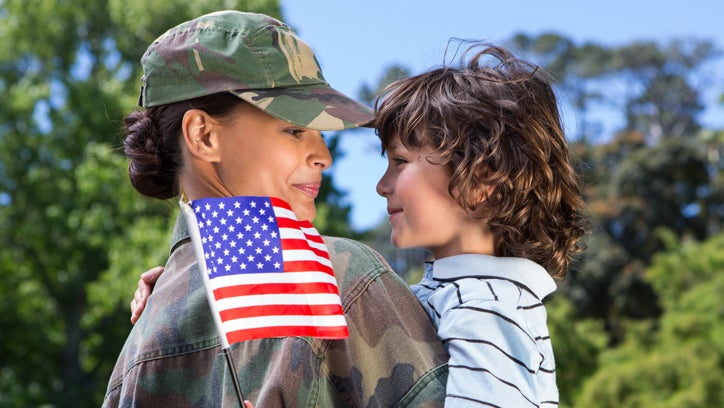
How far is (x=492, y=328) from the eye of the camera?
178 cm

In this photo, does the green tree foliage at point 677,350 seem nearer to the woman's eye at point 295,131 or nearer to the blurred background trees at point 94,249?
the blurred background trees at point 94,249

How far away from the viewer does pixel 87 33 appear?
58.4 ft

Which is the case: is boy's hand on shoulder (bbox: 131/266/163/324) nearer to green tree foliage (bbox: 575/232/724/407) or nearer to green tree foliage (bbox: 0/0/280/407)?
green tree foliage (bbox: 0/0/280/407)

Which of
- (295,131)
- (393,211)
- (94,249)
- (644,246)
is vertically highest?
(295,131)

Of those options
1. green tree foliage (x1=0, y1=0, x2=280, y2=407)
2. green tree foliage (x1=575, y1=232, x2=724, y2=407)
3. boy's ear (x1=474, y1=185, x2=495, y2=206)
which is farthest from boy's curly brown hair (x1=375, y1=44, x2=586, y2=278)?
green tree foliage (x1=575, y1=232, x2=724, y2=407)

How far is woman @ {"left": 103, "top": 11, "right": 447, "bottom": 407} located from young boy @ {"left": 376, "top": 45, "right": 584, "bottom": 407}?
303 mm

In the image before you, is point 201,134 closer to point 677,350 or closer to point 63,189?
point 63,189

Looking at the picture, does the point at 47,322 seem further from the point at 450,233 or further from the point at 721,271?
the point at 450,233

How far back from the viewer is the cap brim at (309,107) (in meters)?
1.74

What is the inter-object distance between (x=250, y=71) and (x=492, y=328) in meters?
0.65

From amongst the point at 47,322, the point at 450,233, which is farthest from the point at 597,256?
the point at 450,233

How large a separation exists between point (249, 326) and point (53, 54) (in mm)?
17114

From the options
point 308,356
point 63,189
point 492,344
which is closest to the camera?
point 308,356

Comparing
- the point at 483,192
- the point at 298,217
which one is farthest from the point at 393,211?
the point at 298,217
